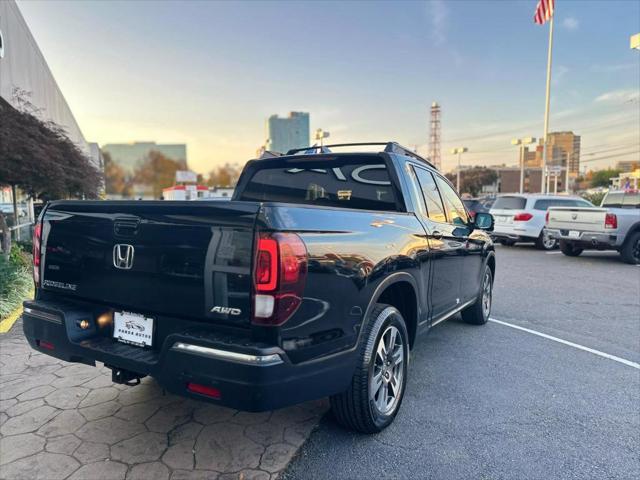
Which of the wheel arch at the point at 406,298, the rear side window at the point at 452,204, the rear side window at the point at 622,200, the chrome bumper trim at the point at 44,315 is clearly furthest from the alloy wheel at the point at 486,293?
the rear side window at the point at 622,200

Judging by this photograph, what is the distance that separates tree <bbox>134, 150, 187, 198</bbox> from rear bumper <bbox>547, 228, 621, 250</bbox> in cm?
8757

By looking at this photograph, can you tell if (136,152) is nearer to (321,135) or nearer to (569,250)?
(321,135)

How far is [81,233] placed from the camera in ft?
8.80

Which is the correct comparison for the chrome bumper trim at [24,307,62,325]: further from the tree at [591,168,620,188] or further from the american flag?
the tree at [591,168,620,188]

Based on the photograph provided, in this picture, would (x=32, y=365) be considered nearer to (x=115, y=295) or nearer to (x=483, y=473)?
(x=115, y=295)

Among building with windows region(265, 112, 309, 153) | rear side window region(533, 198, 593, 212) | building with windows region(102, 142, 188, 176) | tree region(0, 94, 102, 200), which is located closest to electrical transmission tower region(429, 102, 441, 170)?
building with windows region(265, 112, 309, 153)

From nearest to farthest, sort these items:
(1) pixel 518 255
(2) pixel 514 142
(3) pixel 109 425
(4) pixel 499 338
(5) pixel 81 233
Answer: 1. (5) pixel 81 233
2. (3) pixel 109 425
3. (4) pixel 499 338
4. (1) pixel 518 255
5. (2) pixel 514 142

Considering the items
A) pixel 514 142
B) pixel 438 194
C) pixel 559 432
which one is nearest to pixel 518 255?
pixel 438 194

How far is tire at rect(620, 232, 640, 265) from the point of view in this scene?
10805mm

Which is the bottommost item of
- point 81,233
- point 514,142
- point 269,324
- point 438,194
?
point 269,324

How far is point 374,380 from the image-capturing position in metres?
2.88

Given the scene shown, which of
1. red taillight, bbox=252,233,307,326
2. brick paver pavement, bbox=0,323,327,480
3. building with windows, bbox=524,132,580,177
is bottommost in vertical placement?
brick paver pavement, bbox=0,323,327,480

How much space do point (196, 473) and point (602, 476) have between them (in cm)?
239

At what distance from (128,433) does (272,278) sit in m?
1.73
